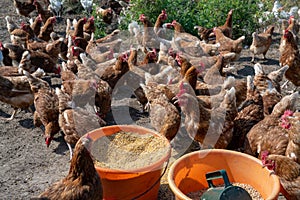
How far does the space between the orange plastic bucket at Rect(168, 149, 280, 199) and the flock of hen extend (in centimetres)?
15

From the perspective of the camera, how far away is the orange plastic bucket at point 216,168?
13.5 ft

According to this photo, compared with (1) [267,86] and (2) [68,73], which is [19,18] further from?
(1) [267,86]

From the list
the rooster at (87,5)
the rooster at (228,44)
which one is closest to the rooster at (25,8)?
the rooster at (87,5)

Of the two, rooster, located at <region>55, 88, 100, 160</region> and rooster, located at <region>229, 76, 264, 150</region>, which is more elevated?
rooster, located at <region>229, 76, 264, 150</region>

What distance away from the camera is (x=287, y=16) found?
11.4m

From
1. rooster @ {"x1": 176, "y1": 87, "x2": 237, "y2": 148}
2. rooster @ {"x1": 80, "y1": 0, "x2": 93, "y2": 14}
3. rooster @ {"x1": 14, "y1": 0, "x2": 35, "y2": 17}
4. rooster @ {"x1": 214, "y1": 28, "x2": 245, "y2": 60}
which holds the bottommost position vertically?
rooster @ {"x1": 14, "y1": 0, "x2": 35, "y2": 17}

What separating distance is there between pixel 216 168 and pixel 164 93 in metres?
1.81

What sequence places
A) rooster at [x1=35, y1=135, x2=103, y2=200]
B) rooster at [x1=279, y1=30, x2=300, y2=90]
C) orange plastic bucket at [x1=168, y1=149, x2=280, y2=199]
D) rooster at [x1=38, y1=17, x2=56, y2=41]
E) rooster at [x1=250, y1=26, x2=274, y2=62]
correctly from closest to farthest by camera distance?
rooster at [x1=35, y1=135, x2=103, y2=200] < orange plastic bucket at [x1=168, y1=149, x2=280, y2=199] < rooster at [x1=279, y1=30, x2=300, y2=90] < rooster at [x1=250, y1=26, x2=274, y2=62] < rooster at [x1=38, y1=17, x2=56, y2=41]

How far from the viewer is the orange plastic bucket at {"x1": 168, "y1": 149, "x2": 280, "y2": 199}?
4102 mm

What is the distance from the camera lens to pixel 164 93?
19.1 feet

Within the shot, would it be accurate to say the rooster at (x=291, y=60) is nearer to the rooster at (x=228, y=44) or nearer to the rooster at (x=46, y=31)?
the rooster at (x=228, y=44)

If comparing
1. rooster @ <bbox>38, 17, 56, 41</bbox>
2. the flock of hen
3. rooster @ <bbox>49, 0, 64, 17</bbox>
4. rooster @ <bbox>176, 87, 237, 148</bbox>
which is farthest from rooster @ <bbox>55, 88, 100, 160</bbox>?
rooster @ <bbox>49, 0, 64, 17</bbox>

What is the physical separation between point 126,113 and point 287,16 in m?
6.65

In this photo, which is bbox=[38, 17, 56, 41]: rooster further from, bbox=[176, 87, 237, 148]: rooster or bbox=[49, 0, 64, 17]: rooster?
bbox=[176, 87, 237, 148]: rooster
